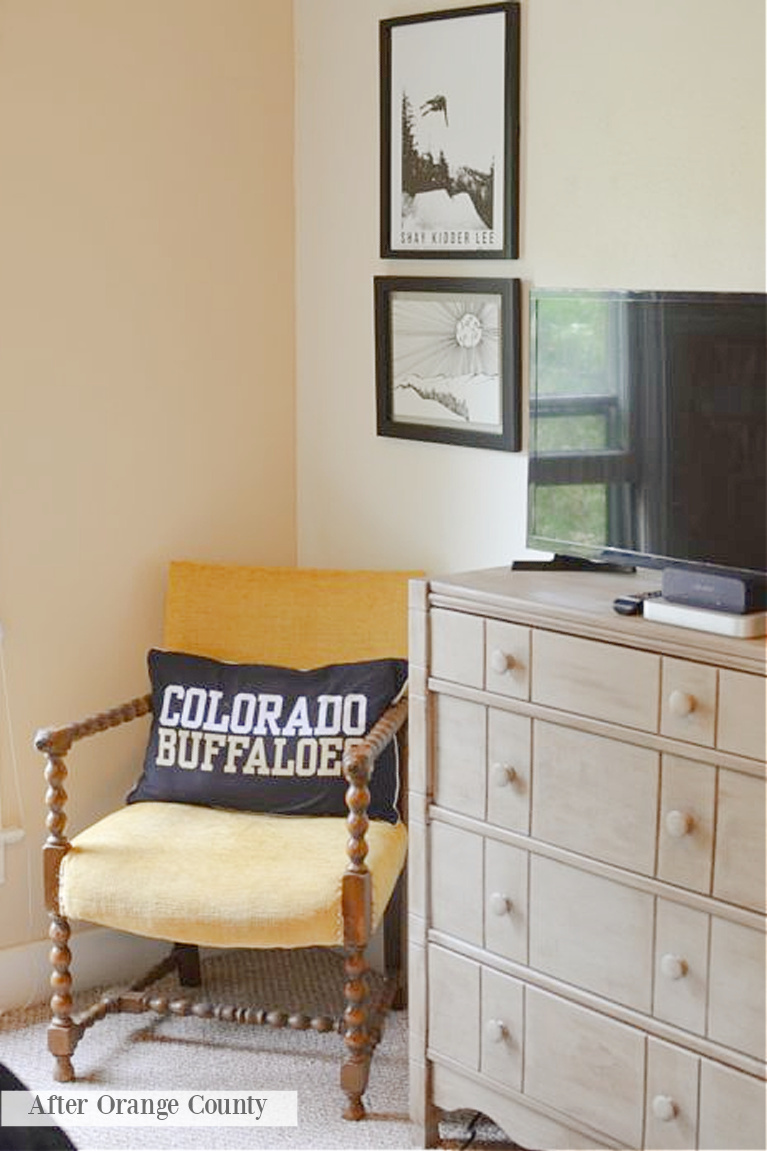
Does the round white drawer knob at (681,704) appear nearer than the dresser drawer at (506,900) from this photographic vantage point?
Yes

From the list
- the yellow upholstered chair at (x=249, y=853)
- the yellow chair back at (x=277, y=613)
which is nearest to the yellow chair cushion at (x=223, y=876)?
the yellow upholstered chair at (x=249, y=853)

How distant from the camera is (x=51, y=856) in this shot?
10.5ft

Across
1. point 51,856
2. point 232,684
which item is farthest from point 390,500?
point 51,856

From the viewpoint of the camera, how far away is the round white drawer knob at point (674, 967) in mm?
2527

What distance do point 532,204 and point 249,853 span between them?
1.34 m

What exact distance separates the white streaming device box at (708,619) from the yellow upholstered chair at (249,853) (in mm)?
709

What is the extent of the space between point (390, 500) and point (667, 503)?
1.11m

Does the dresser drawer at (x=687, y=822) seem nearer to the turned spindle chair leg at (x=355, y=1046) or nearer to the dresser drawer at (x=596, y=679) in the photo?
the dresser drawer at (x=596, y=679)

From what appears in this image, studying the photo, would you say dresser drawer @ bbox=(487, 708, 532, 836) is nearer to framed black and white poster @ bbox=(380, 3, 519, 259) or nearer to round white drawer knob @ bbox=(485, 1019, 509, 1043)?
round white drawer knob @ bbox=(485, 1019, 509, 1043)

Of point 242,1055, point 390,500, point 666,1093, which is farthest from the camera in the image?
point 390,500

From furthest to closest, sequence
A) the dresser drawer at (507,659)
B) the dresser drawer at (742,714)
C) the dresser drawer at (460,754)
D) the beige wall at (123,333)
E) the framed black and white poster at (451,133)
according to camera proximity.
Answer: the beige wall at (123,333), the framed black and white poster at (451,133), the dresser drawer at (460,754), the dresser drawer at (507,659), the dresser drawer at (742,714)

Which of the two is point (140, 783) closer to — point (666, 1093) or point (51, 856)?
point (51, 856)

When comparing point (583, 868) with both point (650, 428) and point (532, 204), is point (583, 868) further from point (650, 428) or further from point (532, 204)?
point (532, 204)

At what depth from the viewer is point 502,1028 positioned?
285cm
